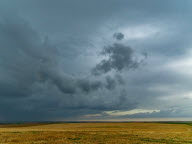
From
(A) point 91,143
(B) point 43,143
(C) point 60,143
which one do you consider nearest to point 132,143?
(A) point 91,143

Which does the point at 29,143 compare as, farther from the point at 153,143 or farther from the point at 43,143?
the point at 153,143

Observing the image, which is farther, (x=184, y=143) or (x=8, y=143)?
(x=184, y=143)

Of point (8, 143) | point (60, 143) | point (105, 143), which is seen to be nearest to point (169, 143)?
point (105, 143)

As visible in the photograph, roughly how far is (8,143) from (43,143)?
7039 mm

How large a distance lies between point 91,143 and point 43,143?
9191 mm

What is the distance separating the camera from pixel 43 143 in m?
34.1

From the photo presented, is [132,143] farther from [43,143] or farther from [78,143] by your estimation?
[43,143]

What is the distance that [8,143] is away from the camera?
114 feet

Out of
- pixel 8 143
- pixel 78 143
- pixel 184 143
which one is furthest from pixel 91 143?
pixel 184 143

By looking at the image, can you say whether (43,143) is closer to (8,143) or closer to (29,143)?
(29,143)

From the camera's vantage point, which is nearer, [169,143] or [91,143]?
[91,143]

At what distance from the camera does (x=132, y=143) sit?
118 ft

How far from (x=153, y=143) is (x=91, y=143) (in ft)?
41.7

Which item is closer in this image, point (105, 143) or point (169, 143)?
point (105, 143)
